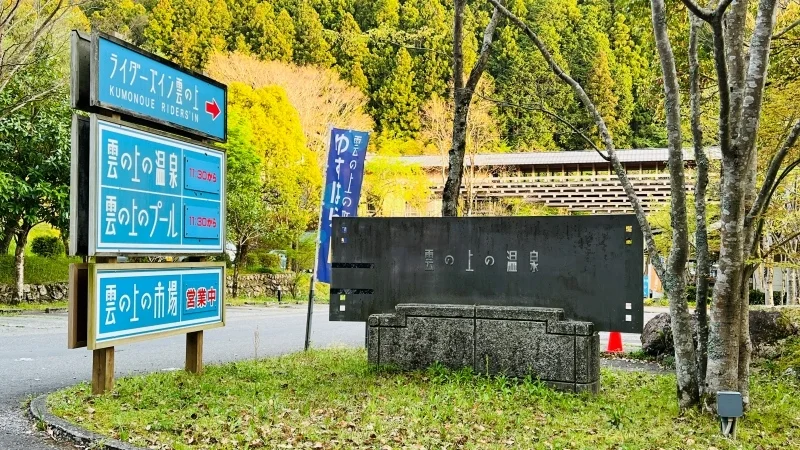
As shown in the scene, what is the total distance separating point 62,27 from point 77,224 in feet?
66.1

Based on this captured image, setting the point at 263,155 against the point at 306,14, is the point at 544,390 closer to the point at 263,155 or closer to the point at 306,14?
the point at 263,155

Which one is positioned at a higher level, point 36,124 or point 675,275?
point 36,124

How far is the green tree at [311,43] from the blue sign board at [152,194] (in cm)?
3413

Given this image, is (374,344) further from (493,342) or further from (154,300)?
(154,300)

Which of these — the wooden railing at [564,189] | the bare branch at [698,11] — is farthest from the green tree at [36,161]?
the wooden railing at [564,189]

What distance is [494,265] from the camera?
26.0 ft

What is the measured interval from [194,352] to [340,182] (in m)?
4.00

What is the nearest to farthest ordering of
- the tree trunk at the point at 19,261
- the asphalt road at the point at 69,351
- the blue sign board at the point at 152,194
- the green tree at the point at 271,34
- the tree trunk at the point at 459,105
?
1. the asphalt road at the point at 69,351
2. the blue sign board at the point at 152,194
3. the tree trunk at the point at 459,105
4. the tree trunk at the point at 19,261
5. the green tree at the point at 271,34

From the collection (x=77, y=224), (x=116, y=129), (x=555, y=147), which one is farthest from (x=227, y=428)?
(x=555, y=147)

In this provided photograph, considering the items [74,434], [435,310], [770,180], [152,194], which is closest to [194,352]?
[152,194]

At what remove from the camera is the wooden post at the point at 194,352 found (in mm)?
8094

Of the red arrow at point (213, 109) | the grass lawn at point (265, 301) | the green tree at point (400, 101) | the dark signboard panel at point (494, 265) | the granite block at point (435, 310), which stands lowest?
the grass lawn at point (265, 301)

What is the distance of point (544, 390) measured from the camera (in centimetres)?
709

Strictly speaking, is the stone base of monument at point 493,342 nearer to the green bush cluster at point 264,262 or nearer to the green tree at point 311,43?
the green bush cluster at point 264,262
